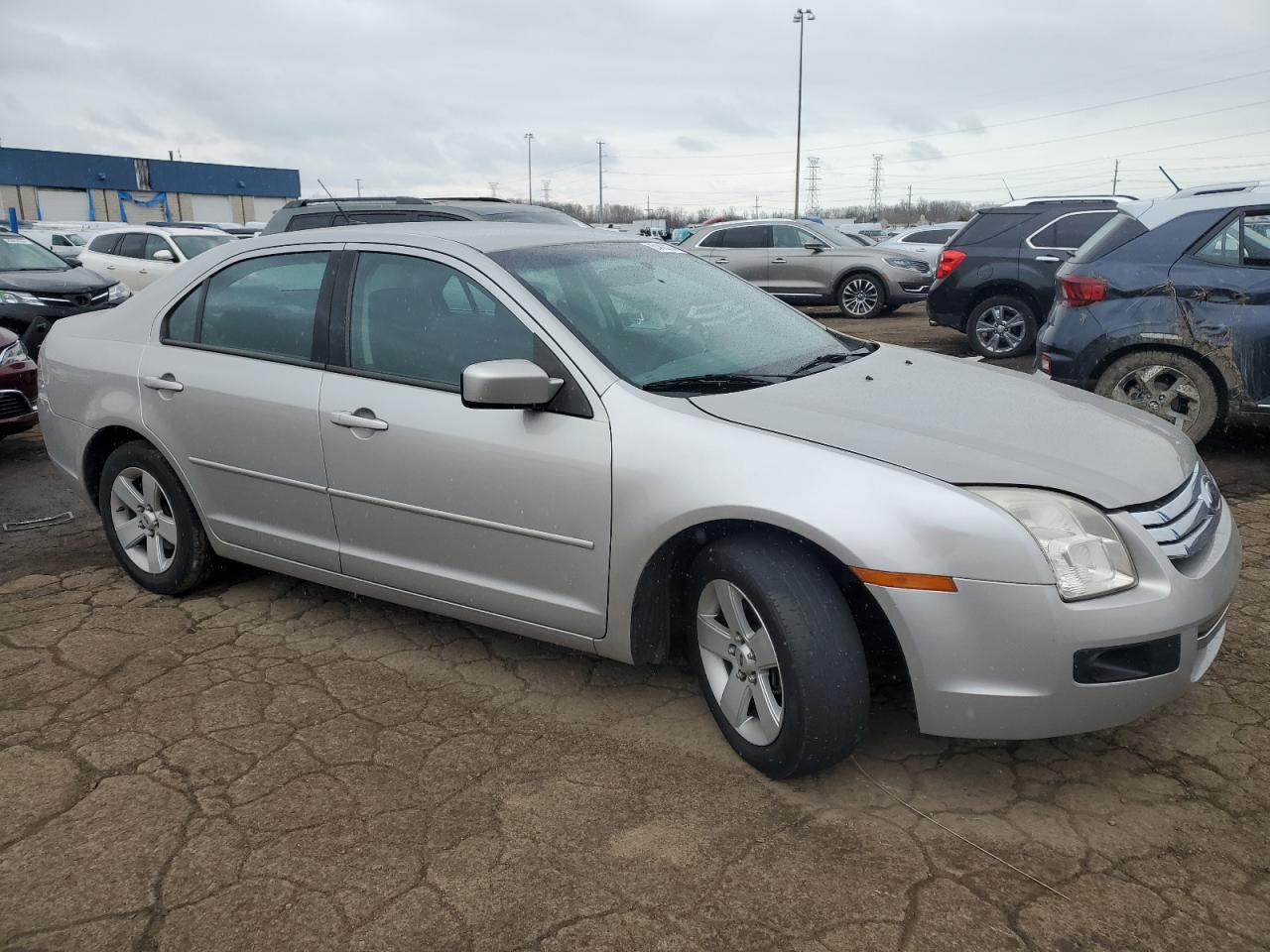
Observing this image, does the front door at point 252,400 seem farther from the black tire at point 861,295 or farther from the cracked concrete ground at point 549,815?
Answer: the black tire at point 861,295

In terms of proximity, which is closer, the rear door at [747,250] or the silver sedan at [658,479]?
the silver sedan at [658,479]

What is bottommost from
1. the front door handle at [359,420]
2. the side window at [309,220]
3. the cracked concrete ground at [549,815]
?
the cracked concrete ground at [549,815]

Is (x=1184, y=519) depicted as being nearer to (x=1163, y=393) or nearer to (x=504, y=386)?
(x=504, y=386)

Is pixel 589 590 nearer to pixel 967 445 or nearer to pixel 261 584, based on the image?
pixel 967 445

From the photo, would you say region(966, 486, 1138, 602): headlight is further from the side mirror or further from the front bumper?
the side mirror

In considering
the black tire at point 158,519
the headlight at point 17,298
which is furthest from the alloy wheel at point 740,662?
the headlight at point 17,298

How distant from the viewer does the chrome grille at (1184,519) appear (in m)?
2.70

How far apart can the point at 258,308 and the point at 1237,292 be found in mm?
5233

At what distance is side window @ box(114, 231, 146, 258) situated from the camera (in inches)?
623

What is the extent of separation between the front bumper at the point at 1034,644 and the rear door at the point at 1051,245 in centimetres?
848

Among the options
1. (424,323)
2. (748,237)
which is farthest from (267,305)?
(748,237)

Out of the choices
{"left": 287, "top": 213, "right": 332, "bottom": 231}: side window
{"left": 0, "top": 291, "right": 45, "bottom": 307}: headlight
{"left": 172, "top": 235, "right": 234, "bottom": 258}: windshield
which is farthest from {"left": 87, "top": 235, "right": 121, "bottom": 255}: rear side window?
{"left": 287, "top": 213, "right": 332, "bottom": 231}: side window

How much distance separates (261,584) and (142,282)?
503 inches

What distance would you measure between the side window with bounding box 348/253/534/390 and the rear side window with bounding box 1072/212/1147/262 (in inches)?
175
